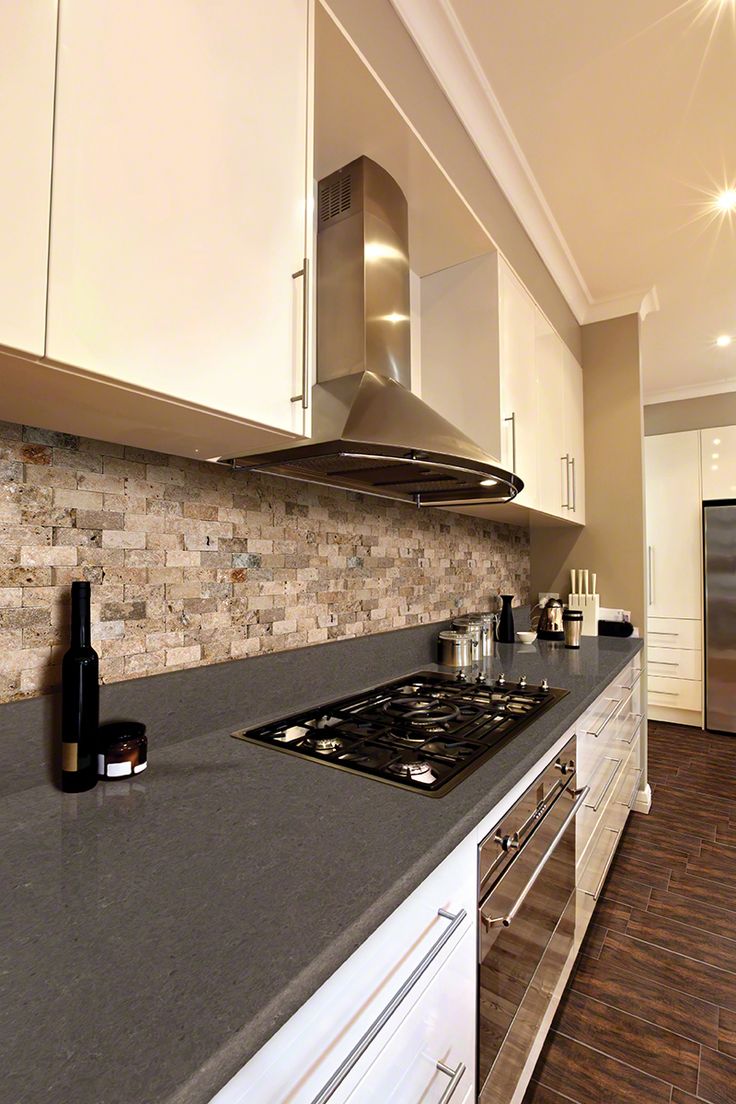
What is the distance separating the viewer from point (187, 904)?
0.64m

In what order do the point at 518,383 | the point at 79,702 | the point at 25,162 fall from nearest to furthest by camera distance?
the point at 25,162, the point at 79,702, the point at 518,383

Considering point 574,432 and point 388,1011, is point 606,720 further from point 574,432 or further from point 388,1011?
point 574,432

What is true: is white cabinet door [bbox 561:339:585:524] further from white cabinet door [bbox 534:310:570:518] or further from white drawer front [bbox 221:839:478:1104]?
white drawer front [bbox 221:839:478:1104]

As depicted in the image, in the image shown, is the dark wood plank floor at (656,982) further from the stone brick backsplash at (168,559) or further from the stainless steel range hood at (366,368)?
the stainless steel range hood at (366,368)

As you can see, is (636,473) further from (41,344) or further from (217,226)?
(41,344)

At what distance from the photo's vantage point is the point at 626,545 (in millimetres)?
3100

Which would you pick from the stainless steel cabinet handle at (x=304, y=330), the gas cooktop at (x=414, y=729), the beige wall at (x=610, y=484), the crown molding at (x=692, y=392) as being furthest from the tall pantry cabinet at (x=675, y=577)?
the stainless steel cabinet handle at (x=304, y=330)

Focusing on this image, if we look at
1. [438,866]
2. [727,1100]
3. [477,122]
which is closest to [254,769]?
[438,866]

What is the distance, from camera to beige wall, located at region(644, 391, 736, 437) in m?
4.73

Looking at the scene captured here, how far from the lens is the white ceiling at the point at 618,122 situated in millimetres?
1565

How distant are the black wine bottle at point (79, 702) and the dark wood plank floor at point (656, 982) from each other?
52.9 inches

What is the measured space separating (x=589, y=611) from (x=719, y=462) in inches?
91.6

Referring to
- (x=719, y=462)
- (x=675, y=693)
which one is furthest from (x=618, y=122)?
(x=675, y=693)

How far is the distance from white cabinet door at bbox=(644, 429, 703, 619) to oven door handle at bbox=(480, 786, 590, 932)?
11.0 feet
